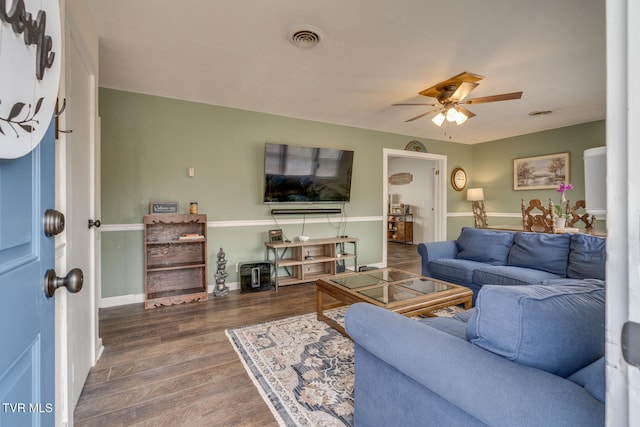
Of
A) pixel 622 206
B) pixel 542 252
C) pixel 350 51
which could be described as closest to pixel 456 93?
pixel 350 51

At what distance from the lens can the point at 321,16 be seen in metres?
2.06

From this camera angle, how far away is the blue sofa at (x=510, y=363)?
72 centimetres

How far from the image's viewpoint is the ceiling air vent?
86.8 inches

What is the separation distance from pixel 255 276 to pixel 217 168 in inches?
59.5

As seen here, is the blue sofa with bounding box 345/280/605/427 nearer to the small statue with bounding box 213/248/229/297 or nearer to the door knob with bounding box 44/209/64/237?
the door knob with bounding box 44/209/64/237

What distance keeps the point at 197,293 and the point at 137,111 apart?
88.4 inches

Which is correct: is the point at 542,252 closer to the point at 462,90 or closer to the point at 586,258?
the point at 586,258

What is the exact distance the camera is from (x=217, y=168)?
3836 mm

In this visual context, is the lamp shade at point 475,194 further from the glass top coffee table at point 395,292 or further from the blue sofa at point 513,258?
the glass top coffee table at point 395,292

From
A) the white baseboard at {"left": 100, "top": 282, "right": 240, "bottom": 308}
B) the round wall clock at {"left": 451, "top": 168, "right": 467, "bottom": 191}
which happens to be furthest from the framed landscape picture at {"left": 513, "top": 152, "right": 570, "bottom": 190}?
the white baseboard at {"left": 100, "top": 282, "right": 240, "bottom": 308}

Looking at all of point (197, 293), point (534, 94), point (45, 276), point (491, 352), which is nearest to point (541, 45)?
point (534, 94)

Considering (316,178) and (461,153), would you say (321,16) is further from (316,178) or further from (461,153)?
(461,153)

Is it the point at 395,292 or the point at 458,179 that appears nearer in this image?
the point at 395,292

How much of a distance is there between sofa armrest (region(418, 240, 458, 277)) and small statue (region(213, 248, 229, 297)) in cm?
248
